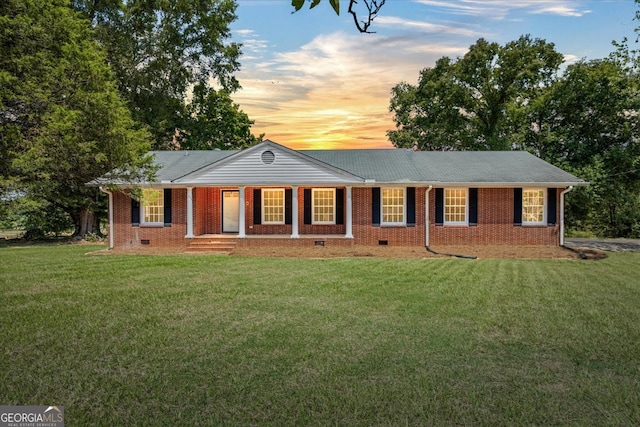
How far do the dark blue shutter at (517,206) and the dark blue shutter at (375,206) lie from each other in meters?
5.31

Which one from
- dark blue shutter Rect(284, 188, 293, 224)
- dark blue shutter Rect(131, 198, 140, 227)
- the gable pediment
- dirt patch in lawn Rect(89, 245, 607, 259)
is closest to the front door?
the gable pediment

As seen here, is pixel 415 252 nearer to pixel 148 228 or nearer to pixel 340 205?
pixel 340 205

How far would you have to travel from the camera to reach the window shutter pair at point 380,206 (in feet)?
57.9

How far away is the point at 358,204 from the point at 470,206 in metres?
4.40

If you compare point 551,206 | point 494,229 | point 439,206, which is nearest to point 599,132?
point 551,206

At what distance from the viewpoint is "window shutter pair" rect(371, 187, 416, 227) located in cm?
1766

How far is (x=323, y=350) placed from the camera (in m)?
5.32

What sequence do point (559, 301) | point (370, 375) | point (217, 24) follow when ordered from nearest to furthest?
point (370, 375), point (559, 301), point (217, 24)

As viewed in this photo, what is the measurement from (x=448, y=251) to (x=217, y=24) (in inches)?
780

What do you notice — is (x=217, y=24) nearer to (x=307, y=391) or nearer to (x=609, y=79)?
(x=609, y=79)

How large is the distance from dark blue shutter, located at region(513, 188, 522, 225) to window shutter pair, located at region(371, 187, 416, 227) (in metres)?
3.92

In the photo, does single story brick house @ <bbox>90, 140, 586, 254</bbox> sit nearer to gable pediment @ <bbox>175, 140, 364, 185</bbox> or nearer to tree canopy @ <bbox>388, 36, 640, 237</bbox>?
gable pediment @ <bbox>175, 140, 364, 185</bbox>

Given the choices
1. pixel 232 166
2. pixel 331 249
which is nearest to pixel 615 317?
pixel 331 249

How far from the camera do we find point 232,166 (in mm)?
17734
